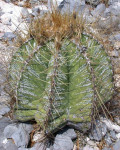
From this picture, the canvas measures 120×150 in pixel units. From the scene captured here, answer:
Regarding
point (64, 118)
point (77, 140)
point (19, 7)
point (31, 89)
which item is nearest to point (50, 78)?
point (31, 89)

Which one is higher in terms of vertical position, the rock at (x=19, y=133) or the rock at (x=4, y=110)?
the rock at (x=4, y=110)

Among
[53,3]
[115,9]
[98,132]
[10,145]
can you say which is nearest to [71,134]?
[98,132]

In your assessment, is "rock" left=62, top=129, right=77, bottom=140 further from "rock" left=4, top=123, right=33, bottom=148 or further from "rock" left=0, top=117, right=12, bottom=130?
"rock" left=0, top=117, right=12, bottom=130

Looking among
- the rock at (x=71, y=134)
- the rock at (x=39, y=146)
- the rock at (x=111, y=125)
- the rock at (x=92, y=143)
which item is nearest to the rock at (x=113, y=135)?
the rock at (x=111, y=125)

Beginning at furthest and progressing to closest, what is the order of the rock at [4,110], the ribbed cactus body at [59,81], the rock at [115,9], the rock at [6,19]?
1. the rock at [115,9]
2. the rock at [6,19]
3. the rock at [4,110]
4. the ribbed cactus body at [59,81]

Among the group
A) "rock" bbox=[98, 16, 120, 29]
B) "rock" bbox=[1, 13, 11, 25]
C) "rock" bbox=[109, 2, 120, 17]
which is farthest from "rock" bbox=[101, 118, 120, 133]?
"rock" bbox=[109, 2, 120, 17]

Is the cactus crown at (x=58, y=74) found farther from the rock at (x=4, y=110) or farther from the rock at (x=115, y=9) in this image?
the rock at (x=115, y=9)

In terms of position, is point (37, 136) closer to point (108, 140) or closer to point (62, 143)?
point (62, 143)

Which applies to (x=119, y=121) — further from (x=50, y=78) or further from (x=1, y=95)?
(x=1, y=95)
